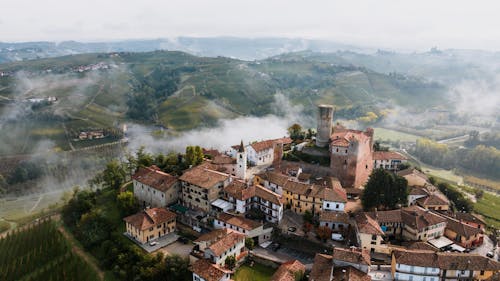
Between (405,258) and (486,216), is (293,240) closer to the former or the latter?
(405,258)

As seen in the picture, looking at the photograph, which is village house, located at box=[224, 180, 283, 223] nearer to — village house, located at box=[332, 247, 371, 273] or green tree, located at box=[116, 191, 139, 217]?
village house, located at box=[332, 247, 371, 273]

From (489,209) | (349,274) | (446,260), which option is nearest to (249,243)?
(349,274)

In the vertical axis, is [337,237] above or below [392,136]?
above

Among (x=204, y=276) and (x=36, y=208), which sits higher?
(x=204, y=276)

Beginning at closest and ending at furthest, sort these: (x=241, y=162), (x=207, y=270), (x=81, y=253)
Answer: (x=207, y=270), (x=81, y=253), (x=241, y=162)

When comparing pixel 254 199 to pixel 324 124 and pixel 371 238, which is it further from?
pixel 324 124

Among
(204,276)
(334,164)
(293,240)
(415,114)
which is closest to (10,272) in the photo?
(204,276)
